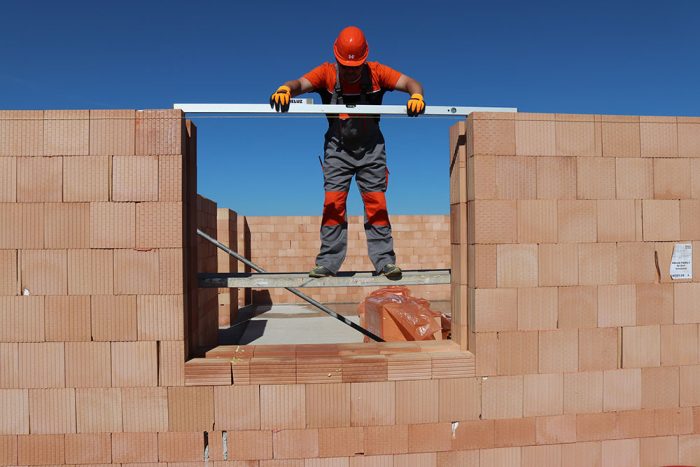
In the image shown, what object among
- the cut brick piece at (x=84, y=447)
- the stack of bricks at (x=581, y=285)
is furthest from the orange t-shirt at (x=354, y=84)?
the cut brick piece at (x=84, y=447)

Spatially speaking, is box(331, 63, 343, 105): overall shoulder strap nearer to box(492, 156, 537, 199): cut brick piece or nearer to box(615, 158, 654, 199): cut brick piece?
box(492, 156, 537, 199): cut brick piece

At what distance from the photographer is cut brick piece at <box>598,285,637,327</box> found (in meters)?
2.91

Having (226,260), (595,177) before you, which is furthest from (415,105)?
(226,260)

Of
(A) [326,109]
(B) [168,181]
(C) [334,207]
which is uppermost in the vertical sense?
(A) [326,109]

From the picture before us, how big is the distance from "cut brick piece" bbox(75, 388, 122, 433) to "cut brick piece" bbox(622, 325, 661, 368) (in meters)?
3.36

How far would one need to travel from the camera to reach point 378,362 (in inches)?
112

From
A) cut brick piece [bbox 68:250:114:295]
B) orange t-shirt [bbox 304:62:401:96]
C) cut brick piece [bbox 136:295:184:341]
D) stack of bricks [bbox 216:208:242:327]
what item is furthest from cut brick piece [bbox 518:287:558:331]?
stack of bricks [bbox 216:208:242:327]

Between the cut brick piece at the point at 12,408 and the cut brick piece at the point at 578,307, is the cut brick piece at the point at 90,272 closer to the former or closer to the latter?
the cut brick piece at the point at 12,408

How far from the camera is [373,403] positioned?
2824mm

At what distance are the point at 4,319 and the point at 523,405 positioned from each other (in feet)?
11.1

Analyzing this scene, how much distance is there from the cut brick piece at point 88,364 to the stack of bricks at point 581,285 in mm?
2339

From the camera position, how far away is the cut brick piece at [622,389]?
9.65ft

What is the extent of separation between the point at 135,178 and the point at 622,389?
3524mm

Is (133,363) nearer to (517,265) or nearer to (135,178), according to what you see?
(135,178)
